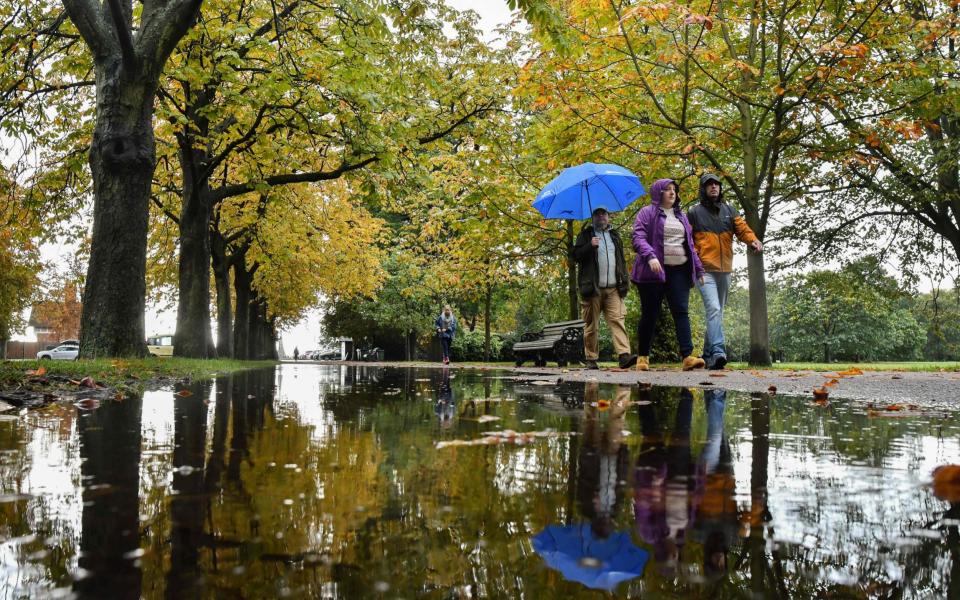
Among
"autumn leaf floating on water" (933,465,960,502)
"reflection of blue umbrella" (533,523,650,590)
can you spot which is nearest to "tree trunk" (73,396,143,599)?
"reflection of blue umbrella" (533,523,650,590)

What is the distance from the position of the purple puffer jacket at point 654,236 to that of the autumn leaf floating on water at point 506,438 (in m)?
5.99

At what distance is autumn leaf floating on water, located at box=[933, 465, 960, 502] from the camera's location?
1.74 m

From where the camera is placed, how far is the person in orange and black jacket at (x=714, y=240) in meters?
8.75

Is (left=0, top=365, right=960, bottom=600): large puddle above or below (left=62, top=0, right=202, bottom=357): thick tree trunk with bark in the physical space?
below

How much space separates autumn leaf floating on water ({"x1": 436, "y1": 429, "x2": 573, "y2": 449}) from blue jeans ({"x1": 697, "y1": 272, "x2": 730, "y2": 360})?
6286 millimetres

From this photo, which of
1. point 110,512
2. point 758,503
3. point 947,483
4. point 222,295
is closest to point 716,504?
point 758,503

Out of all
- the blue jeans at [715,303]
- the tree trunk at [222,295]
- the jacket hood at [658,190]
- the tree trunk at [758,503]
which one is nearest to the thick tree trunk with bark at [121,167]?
the jacket hood at [658,190]

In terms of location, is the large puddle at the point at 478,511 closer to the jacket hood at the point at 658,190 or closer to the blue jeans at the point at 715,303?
the blue jeans at the point at 715,303

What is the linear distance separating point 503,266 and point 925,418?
1520cm

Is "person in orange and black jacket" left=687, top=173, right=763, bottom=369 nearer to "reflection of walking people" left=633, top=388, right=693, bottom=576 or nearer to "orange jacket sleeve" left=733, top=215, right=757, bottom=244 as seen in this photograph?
"orange jacket sleeve" left=733, top=215, right=757, bottom=244

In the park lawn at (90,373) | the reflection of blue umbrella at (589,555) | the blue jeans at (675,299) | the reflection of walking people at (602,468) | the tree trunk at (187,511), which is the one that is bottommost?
the tree trunk at (187,511)

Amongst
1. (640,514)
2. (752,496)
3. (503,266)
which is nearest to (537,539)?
(640,514)

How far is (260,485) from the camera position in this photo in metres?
1.88

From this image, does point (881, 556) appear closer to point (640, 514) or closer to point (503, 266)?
point (640, 514)
